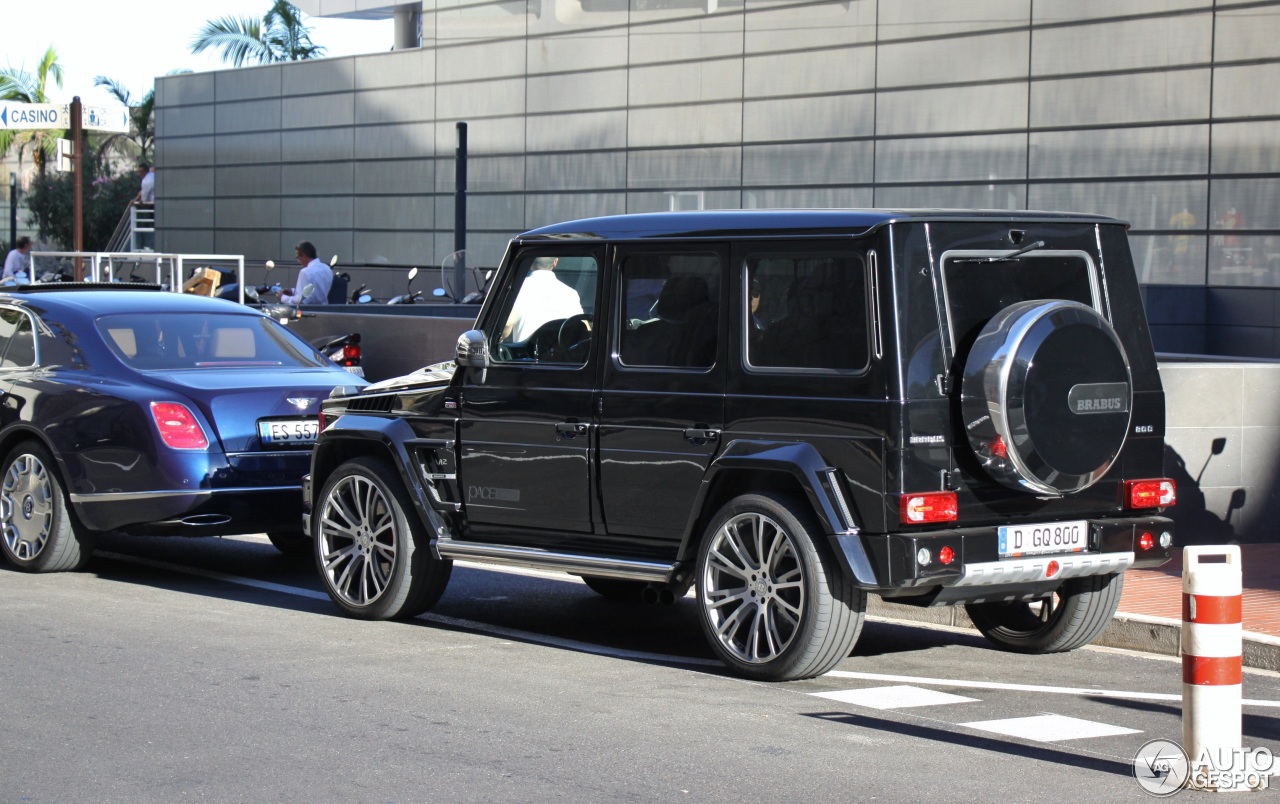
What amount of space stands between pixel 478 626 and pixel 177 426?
2.26 m

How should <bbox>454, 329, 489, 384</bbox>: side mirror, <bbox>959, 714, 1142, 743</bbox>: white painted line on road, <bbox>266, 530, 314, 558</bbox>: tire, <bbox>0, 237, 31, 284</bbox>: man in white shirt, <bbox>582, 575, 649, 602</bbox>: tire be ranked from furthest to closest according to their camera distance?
<bbox>0, 237, 31, 284</bbox>: man in white shirt, <bbox>266, 530, 314, 558</bbox>: tire, <bbox>582, 575, 649, 602</bbox>: tire, <bbox>454, 329, 489, 384</bbox>: side mirror, <bbox>959, 714, 1142, 743</bbox>: white painted line on road

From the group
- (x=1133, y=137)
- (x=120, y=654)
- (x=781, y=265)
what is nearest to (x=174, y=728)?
(x=120, y=654)

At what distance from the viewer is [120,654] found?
24.9ft

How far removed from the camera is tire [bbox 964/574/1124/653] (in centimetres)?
765

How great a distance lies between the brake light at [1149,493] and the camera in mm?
7293

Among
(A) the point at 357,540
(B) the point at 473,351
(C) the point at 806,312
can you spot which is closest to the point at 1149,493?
(C) the point at 806,312

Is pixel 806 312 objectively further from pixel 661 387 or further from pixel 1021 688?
pixel 1021 688

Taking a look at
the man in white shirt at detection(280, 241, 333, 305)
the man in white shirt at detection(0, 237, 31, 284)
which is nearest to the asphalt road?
the man in white shirt at detection(280, 241, 333, 305)

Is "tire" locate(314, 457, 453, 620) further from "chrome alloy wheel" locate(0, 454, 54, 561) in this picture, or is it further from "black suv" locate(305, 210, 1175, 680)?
"chrome alloy wheel" locate(0, 454, 54, 561)

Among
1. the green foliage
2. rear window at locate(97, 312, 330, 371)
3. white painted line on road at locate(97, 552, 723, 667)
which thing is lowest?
white painted line on road at locate(97, 552, 723, 667)

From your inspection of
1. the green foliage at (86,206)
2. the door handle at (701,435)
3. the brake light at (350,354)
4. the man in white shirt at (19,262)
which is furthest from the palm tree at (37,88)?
the door handle at (701,435)

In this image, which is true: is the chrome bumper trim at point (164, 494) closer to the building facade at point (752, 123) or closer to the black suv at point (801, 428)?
the black suv at point (801, 428)

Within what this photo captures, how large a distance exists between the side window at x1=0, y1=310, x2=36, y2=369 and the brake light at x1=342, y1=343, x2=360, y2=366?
19.4ft

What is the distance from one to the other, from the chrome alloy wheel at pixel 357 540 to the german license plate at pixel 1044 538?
317cm
